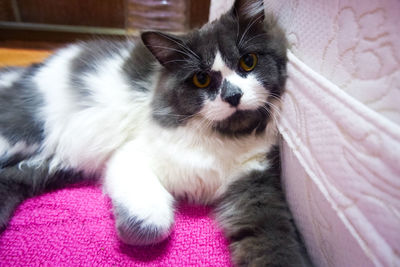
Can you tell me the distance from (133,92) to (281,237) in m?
0.66

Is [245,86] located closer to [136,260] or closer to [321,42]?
[321,42]

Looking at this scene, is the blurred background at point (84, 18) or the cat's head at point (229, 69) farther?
the blurred background at point (84, 18)

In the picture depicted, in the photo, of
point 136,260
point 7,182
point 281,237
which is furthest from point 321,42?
point 7,182

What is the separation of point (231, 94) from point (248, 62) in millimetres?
132

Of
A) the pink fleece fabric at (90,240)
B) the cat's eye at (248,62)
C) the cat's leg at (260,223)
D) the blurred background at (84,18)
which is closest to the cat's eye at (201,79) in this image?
the cat's eye at (248,62)

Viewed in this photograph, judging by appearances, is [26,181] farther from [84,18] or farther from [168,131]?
[84,18]

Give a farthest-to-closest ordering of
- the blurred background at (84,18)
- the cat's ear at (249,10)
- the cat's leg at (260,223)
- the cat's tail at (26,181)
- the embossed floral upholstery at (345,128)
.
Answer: the blurred background at (84,18) < the cat's tail at (26,181) < the cat's ear at (249,10) < the cat's leg at (260,223) < the embossed floral upholstery at (345,128)

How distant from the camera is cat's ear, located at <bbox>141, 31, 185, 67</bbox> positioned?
83 centimetres

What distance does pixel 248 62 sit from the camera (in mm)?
825

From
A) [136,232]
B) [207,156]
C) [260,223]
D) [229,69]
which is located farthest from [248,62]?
[136,232]

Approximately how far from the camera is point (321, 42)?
65 centimetres

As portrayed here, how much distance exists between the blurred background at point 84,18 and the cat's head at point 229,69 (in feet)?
5.79

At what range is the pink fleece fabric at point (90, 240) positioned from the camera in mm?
797

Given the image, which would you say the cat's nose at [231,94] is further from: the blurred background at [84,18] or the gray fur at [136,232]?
the blurred background at [84,18]
